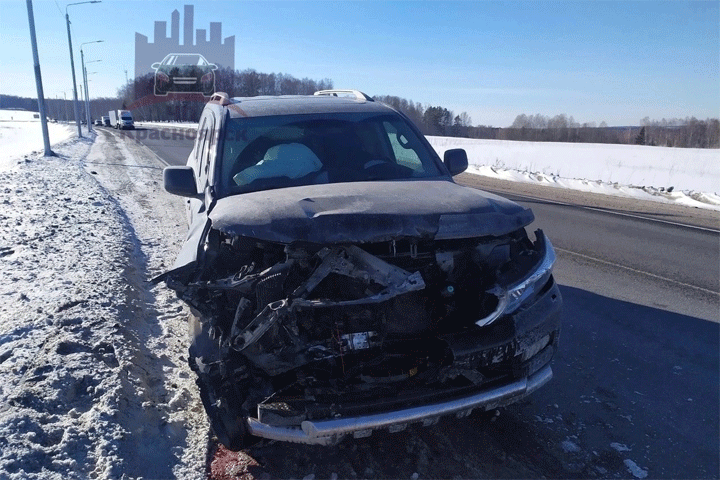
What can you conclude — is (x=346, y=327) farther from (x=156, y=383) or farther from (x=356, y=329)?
(x=156, y=383)

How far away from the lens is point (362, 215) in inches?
123

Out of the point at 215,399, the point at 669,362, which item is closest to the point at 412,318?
the point at 215,399

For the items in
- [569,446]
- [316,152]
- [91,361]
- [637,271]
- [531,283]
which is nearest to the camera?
[531,283]

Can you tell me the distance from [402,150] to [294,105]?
1.09 meters

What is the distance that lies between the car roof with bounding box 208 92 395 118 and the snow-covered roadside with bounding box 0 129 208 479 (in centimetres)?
210

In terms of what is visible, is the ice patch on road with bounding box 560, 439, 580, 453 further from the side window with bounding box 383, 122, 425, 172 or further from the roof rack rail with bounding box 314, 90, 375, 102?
the roof rack rail with bounding box 314, 90, 375, 102

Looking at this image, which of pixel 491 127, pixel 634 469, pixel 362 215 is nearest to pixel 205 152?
pixel 362 215

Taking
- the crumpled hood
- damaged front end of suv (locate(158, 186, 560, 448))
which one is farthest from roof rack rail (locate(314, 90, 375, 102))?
damaged front end of suv (locate(158, 186, 560, 448))

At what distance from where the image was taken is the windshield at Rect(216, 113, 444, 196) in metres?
4.27

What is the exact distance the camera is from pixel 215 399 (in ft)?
9.69

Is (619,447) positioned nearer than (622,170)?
Yes

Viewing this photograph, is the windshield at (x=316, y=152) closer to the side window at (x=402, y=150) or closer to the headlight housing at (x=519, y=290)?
the side window at (x=402, y=150)

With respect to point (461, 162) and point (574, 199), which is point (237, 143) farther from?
point (574, 199)

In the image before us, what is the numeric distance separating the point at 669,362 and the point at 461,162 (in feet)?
8.02
